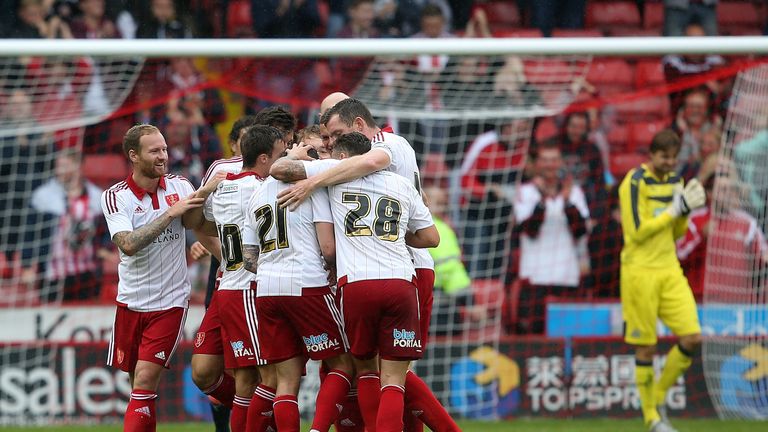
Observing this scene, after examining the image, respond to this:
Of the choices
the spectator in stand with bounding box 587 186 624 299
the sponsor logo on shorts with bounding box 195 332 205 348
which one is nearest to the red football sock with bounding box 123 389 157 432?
the sponsor logo on shorts with bounding box 195 332 205 348

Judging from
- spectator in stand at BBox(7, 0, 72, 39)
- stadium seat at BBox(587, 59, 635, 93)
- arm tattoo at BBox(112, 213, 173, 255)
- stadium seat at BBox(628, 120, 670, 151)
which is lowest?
arm tattoo at BBox(112, 213, 173, 255)

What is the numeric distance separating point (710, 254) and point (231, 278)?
18.7 feet

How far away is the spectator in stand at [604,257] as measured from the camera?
11.4 meters

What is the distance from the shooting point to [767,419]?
34.6 feet

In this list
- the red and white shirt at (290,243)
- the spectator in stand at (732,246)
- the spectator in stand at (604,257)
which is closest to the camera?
the red and white shirt at (290,243)

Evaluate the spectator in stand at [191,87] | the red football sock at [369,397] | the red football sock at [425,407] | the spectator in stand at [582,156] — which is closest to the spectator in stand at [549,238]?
the spectator in stand at [582,156]

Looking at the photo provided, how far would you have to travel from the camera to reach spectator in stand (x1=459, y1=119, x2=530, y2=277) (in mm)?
11523

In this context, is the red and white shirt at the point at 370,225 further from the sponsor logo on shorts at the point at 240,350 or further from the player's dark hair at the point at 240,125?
the player's dark hair at the point at 240,125

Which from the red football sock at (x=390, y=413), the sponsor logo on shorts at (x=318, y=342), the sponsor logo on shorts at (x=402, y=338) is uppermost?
the sponsor logo on shorts at (x=402, y=338)

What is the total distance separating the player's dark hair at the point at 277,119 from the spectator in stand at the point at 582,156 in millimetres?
4974

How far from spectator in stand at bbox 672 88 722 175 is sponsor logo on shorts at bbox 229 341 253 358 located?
6.23 m

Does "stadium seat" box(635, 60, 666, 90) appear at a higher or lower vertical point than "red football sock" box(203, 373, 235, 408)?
higher

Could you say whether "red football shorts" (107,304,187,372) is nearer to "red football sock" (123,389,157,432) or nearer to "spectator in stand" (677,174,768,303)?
"red football sock" (123,389,157,432)

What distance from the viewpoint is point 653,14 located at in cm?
1473
